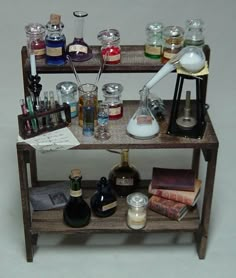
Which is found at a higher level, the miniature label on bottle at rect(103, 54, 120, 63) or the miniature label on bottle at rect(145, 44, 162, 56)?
the miniature label on bottle at rect(145, 44, 162, 56)

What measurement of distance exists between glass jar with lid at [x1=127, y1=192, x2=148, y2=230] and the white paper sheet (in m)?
0.31

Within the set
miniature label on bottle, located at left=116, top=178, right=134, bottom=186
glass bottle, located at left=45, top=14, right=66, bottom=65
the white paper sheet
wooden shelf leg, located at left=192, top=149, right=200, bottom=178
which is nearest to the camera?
the white paper sheet

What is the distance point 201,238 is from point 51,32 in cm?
86

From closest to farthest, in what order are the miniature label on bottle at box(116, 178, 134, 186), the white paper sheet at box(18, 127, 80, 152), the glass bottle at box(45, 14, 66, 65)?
the white paper sheet at box(18, 127, 80, 152) → the glass bottle at box(45, 14, 66, 65) → the miniature label on bottle at box(116, 178, 134, 186)

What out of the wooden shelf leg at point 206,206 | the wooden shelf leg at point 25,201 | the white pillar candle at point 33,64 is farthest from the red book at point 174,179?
the white pillar candle at point 33,64

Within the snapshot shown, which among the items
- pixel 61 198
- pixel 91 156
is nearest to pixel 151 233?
pixel 61 198

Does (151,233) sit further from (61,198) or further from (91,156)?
(91,156)

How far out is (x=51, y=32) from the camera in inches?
96.8

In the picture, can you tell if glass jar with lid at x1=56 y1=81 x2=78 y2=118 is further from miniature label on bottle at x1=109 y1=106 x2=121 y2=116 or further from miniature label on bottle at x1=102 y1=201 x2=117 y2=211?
miniature label on bottle at x1=102 y1=201 x2=117 y2=211

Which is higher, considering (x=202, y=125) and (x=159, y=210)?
(x=202, y=125)

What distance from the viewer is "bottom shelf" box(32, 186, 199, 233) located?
250cm

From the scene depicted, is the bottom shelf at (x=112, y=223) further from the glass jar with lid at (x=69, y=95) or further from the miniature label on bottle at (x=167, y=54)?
the miniature label on bottle at (x=167, y=54)

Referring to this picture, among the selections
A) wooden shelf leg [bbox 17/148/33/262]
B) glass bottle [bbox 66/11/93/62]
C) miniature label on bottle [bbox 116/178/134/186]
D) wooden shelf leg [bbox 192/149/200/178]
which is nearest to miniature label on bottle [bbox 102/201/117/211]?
miniature label on bottle [bbox 116/178/134/186]

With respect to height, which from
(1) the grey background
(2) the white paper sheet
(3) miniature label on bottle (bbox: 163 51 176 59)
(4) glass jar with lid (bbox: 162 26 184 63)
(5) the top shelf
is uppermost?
(4) glass jar with lid (bbox: 162 26 184 63)
